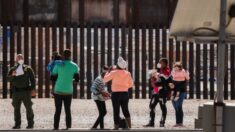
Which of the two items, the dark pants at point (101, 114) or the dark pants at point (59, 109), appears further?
the dark pants at point (101, 114)

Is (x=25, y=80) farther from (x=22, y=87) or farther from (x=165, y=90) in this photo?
(x=165, y=90)

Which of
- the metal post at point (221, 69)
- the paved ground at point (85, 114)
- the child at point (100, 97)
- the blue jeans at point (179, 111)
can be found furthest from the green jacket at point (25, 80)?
the metal post at point (221, 69)

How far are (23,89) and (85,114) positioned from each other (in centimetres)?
347

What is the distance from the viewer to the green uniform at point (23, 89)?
16031 millimetres

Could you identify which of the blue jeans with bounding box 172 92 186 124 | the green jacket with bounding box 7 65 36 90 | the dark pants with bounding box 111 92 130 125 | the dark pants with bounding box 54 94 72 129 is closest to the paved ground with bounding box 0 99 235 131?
the blue jeans with bounding box 172 92 186 124

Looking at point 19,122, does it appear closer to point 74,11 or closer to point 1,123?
point 1,123

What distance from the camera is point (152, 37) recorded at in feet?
72.5

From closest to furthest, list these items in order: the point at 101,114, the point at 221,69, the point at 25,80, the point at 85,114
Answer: the point at 221,69 < the point at 101,114 < the point at 25,80 < the point at 85,114

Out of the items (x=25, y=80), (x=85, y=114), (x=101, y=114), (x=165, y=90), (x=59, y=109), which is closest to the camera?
(x=59, y=109)

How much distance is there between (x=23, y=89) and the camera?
16094 millimetres

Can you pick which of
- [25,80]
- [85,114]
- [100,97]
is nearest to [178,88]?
[100,97]

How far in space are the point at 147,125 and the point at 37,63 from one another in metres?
6.65

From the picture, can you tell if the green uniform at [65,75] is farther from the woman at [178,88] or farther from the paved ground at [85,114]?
the woman at [178,88]

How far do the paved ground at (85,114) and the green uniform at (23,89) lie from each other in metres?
0.29
